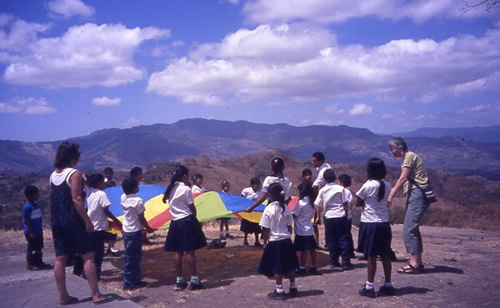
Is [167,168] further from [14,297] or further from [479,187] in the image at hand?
[14,297]

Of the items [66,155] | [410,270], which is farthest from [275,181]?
[66,155]

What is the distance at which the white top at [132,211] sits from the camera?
678 cm

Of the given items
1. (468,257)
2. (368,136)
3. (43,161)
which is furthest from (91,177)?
(368,136)

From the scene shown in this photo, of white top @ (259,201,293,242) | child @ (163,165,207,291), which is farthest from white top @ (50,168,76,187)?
white top @ (259,201,293,242)

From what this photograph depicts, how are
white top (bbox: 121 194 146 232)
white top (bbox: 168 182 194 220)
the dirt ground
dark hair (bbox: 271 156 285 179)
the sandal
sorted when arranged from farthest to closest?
dark hair (bbox: 271 156 285 179) → the sandal → white top (bbox: 121 194 146 232) → white top (bbox: 168 182 194 220) → the dirt ground

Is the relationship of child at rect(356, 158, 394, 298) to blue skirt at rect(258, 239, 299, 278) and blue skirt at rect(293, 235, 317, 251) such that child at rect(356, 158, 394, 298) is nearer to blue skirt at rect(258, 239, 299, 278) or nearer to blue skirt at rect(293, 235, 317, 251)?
blue skirt at rect(258, 239, 299, 278)

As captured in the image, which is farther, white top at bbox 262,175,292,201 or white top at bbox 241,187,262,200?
white top at bbox 241,187,262,200

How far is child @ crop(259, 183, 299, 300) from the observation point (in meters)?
5.93

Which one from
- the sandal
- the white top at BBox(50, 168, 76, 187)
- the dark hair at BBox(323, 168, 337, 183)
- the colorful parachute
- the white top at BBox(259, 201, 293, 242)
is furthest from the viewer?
the colorful parachute

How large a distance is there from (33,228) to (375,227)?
247 inches

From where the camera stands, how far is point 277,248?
5953 mm

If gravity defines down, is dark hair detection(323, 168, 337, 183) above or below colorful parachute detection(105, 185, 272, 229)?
above

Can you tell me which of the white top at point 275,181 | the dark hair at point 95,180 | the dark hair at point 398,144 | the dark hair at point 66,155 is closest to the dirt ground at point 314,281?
the white top at point 275,181

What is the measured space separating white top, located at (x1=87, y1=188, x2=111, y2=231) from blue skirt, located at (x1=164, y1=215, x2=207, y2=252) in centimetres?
122
